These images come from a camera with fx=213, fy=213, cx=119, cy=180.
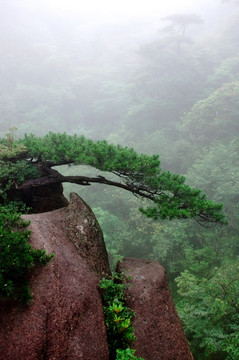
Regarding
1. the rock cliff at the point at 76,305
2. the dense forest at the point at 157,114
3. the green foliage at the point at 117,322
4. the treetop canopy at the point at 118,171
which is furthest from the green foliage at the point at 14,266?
the dense forest at the point at 157,114

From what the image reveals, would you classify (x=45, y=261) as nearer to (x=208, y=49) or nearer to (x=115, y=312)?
(x=115, y=312)

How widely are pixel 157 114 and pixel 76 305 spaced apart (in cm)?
4081

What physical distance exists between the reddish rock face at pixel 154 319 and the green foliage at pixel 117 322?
34 centimetres

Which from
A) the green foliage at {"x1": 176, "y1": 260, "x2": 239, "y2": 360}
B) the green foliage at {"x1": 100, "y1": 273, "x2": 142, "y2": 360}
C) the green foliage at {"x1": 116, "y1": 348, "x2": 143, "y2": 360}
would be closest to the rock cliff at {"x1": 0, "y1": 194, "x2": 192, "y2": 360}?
the green foliage at {"x1": 100, "y1": 273, "x2": 142, "y2": 360}

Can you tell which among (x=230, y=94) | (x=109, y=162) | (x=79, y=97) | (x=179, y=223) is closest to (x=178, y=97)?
(x=230, y=94)

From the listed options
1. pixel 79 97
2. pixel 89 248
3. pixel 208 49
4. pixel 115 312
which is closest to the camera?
pixel 115 312

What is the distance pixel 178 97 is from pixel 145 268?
1584 inches

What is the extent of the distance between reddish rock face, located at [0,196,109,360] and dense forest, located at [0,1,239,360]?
12.8 feet

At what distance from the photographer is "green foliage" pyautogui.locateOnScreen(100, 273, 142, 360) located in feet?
14.2

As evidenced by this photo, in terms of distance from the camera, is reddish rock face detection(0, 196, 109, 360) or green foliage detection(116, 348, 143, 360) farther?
green foliage detection(116, 348, 143, 360)

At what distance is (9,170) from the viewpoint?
6734mm

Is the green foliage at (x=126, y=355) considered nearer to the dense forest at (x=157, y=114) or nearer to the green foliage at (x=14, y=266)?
the green foliage at (x=14, y=266)

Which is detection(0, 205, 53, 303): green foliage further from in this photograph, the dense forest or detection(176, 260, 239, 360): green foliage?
detection(176, 260, 239, 360): green foliage

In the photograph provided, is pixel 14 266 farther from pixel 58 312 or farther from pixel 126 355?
pixel 126 355
